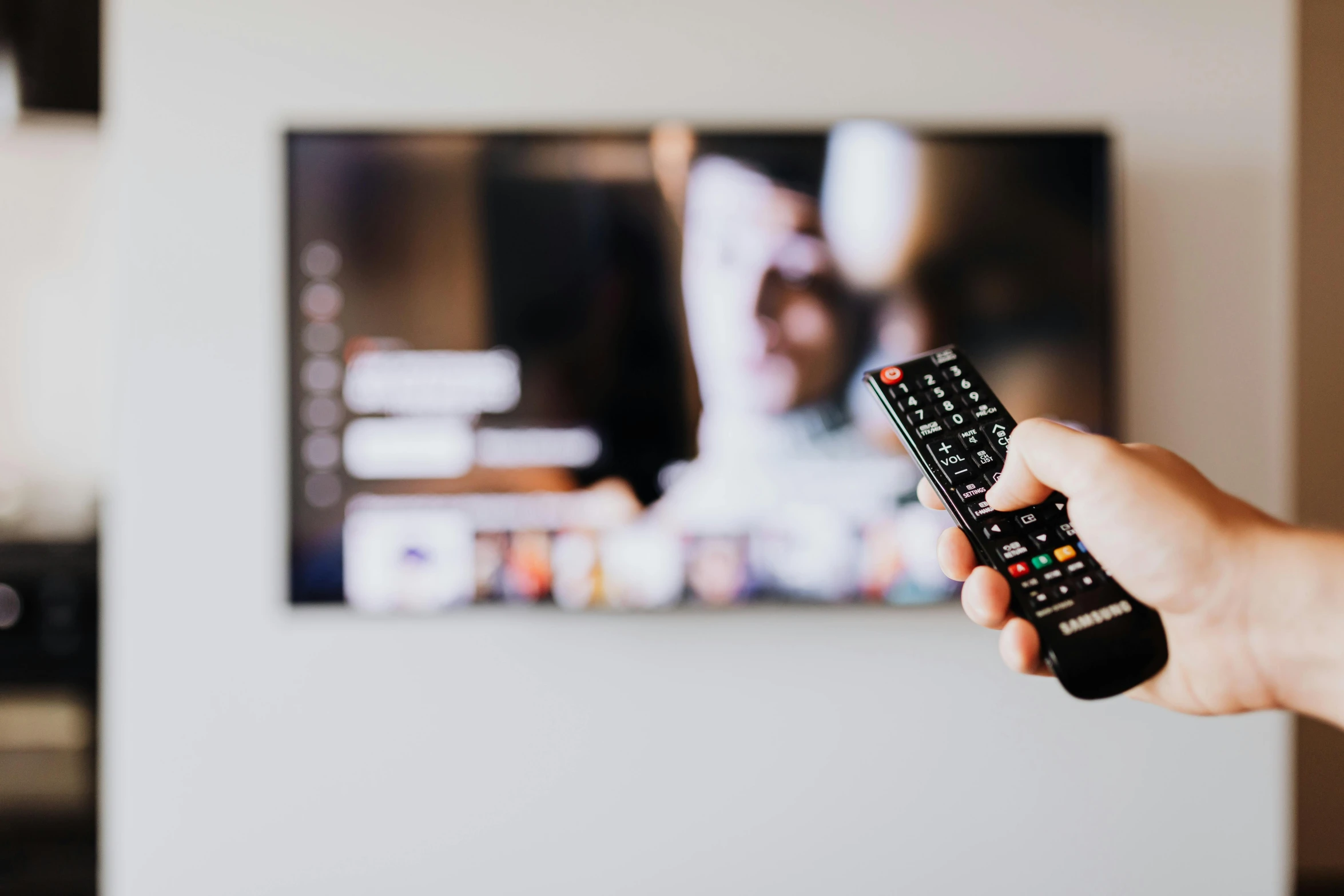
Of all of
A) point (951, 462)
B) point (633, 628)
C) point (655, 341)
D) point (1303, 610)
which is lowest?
point (633, 628)

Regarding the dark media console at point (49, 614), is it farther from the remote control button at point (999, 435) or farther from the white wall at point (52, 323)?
the remote control button at point (999, 435)

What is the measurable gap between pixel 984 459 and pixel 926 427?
0.18 ft

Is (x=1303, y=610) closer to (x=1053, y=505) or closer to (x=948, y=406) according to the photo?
(x=1053, y=505)

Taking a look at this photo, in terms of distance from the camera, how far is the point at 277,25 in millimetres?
1426

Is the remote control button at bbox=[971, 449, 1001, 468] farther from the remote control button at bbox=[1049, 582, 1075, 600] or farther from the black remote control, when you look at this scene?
the remote control button at bbox=[1049, 582, 1075, 600]

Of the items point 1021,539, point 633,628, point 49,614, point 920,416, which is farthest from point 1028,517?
point 49,614

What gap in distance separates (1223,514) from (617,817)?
107 cm

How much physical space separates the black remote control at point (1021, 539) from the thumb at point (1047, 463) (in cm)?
2

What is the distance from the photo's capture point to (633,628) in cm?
145

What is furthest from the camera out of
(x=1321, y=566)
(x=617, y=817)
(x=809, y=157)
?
(x=617, y=817)

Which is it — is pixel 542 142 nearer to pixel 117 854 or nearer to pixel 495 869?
pixel 495 869

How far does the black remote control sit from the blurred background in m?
0.56

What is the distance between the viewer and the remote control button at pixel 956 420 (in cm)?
77

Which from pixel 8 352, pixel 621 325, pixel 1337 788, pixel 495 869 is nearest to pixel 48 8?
pixel 8 352
